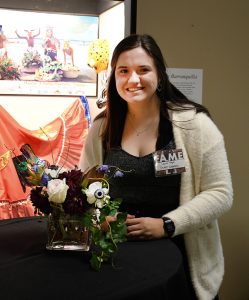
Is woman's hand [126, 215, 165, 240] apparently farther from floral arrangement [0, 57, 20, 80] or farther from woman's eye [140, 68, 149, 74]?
floral arrangement [0, 57, 20, 80]

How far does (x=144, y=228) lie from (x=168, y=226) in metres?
0.10

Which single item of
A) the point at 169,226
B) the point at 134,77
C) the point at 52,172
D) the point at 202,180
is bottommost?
the point at 169,226

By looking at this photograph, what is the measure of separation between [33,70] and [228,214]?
4.81 ft

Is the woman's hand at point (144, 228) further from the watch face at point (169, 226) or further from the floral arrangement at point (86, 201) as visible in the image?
the floral arrangement at point (86, 201)

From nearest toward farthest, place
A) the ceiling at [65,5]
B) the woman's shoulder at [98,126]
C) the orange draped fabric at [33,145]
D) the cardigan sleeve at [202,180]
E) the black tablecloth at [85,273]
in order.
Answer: the black tablecloth at [85,273] < the cardigan sleeve at [202,180] < the woman's shoulder at [98,126] < the orange draped fabric at [33,145] < the ceiling at [65,5]

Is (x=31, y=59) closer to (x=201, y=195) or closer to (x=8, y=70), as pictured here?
(x=8, y=70)

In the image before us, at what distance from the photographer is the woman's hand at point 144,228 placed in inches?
55.6

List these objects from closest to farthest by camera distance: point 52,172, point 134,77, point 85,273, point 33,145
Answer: point 85,273
point 52,172
point 134,77
point 33,145

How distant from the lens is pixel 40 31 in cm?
271

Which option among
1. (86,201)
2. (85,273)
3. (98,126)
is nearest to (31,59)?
(98,126)

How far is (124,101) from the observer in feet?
5.74

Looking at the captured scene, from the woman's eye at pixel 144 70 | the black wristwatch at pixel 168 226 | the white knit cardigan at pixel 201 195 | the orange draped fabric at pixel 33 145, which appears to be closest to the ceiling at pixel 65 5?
the orange draped fabric at pixel 33 145

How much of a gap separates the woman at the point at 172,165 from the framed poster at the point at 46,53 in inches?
46.0

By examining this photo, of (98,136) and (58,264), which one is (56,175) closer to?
(58,264)
